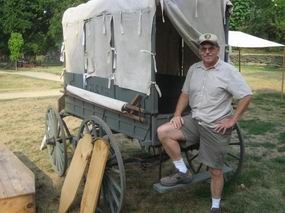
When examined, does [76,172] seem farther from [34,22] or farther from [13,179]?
[34,22]

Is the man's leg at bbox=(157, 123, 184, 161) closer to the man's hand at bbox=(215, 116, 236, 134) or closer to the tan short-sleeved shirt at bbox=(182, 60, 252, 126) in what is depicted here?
the tan short-sleeved shirt at bbox=(182, 60, 252, 126)

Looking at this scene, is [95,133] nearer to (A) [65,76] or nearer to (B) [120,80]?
(B) [120,80]

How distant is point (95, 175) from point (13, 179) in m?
1.01

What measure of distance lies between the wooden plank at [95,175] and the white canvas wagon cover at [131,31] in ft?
2.45

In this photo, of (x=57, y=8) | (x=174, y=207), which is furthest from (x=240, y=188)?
(x=57, y=8)

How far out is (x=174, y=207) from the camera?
16.8ft

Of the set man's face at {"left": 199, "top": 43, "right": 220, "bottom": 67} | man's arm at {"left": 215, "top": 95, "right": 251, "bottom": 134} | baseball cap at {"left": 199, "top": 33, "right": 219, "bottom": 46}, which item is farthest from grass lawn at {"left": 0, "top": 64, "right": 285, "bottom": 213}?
baseball cap at {"left": 199, "top": 33, "right": 219, "bottom": 46}

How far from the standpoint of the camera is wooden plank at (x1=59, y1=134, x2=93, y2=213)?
4859 millimetres

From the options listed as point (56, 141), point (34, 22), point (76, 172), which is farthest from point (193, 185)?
point (34, 22)

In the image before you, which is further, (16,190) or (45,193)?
(45,193)

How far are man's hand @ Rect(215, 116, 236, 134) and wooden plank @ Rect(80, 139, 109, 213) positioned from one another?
3.77 feet

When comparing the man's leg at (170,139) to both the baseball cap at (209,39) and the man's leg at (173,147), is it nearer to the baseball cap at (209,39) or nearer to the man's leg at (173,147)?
the man's leg at (173,147)

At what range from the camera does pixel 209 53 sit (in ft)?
14.0

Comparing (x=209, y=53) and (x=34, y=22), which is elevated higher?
(x=34, y=22)
